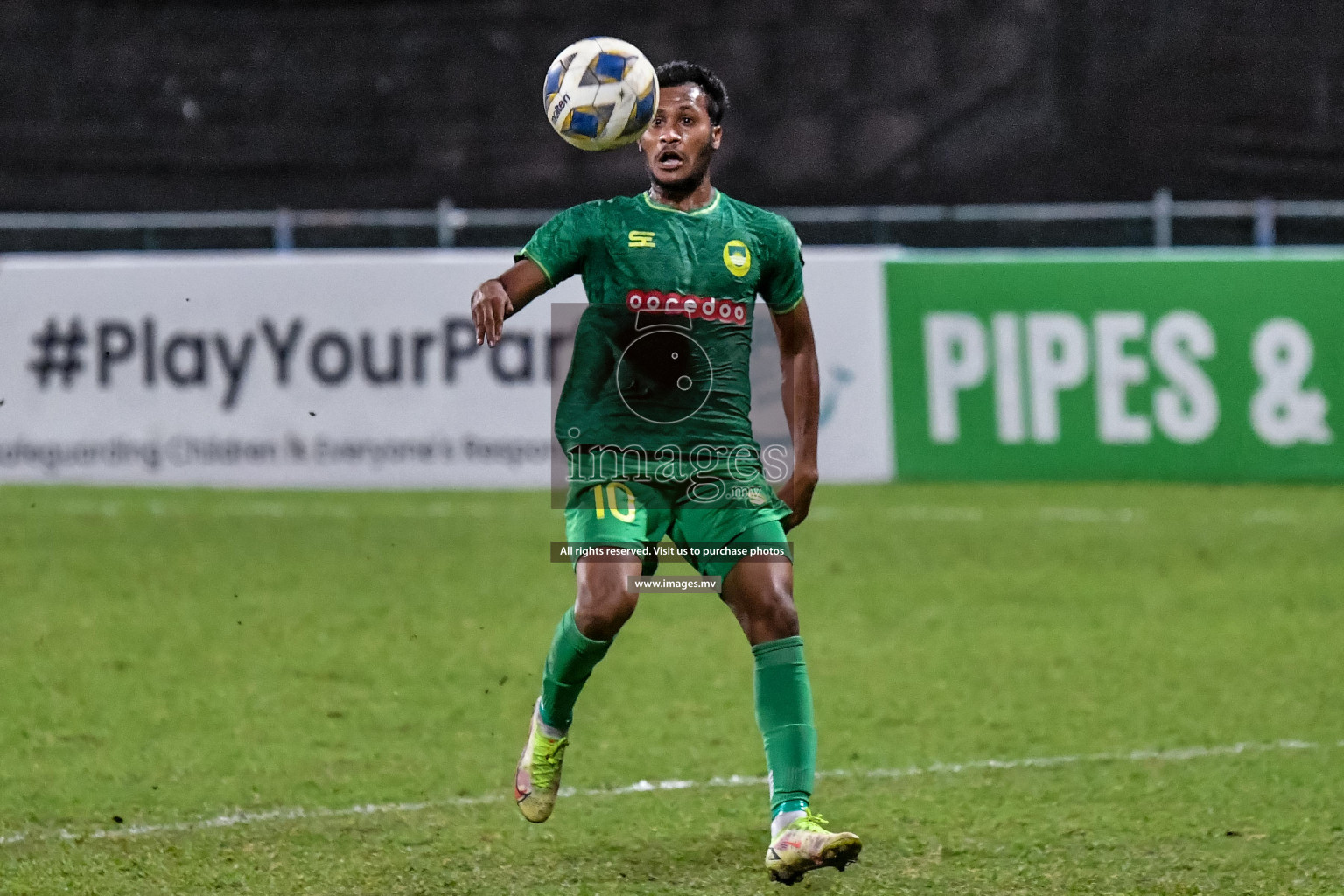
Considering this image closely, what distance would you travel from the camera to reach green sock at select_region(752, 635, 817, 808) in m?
4.89

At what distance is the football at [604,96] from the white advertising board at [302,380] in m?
8.27

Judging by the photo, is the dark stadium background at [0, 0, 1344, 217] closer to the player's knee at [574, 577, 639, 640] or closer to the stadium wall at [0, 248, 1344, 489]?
the stadium wall at [0, 248, 1344, 489]

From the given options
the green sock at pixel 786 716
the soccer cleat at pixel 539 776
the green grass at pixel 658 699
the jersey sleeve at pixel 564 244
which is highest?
the jersey sleeve at pixel 564 244

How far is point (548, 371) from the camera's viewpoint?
13.5 m

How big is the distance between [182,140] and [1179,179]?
972 centimetres

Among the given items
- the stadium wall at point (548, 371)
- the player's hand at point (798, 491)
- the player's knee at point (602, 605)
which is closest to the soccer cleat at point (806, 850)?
the player's knee at point (602, 605)

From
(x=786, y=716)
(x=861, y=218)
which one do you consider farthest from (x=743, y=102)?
(x=786, y=716)

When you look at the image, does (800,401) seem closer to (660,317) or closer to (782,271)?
(782,271)

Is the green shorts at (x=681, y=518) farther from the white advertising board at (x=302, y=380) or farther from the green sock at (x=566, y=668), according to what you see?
the white advertising board at (x=302, y=380)

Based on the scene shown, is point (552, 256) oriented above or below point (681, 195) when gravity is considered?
below

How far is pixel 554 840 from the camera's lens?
5.39 meters

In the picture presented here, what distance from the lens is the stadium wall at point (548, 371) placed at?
1344 centimetres

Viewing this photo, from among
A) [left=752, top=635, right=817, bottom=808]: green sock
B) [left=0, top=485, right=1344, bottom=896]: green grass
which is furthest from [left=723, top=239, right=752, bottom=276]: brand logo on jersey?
[left=0, top=485, right=1344, bottom=896]: green grass

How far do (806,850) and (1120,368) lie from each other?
931 centimetres
